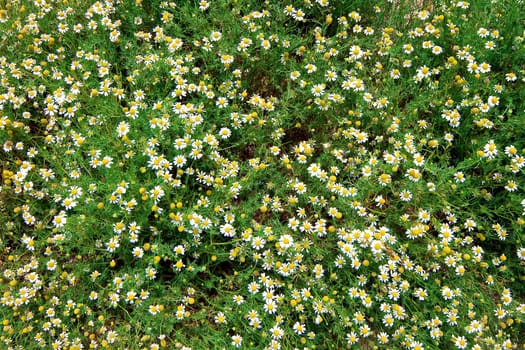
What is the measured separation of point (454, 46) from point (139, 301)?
3.72 meters

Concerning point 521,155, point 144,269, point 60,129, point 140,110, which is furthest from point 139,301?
point 521,155

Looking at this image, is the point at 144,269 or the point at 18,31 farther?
the point at 18,31

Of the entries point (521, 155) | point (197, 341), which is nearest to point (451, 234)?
point (521, 155)

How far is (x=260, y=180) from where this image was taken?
379 centimetres

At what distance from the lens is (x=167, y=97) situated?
381cm

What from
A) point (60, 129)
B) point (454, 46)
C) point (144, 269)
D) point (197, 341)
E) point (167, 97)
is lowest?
point (197, 341)

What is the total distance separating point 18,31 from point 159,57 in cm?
155

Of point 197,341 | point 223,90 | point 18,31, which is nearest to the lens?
point 197,341

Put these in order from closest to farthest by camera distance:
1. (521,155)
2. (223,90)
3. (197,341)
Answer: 1. (197,341)
2. (521,155)
3. (223,90)

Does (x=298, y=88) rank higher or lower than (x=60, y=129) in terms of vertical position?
higher

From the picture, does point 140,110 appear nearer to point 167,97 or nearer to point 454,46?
point 167,97

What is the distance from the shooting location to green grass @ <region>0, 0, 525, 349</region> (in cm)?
340

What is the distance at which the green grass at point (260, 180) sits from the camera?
11.2 ft

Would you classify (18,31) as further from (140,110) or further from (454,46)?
(454,46)
